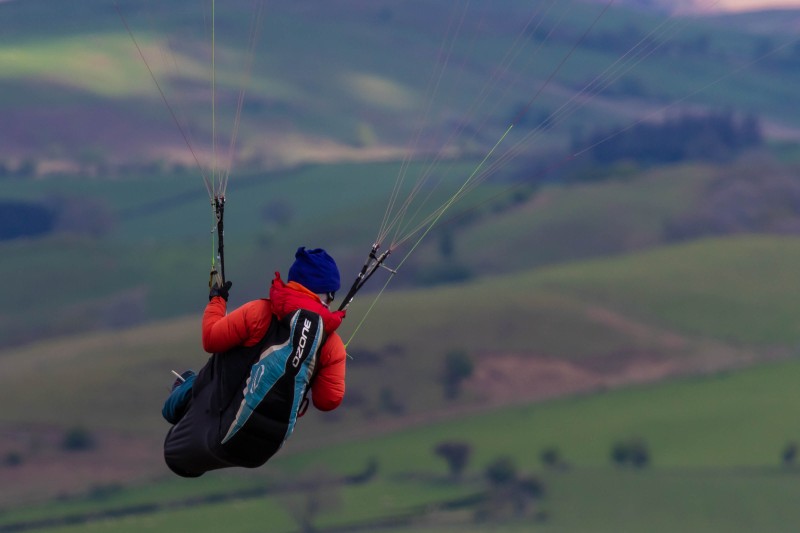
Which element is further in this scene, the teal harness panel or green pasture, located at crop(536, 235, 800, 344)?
green pasture, located at crop(536, 235, 800, 344)

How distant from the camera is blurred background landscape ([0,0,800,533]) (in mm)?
82688

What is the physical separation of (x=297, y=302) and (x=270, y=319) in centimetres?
27

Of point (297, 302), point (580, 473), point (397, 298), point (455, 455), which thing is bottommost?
point (297, 302)

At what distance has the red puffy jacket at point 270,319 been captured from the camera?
1175 centimetres

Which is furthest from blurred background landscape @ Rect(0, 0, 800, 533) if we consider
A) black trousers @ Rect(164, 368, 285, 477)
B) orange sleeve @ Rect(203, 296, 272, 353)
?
orange sleeve @ Rect(203, 296, 272, 353)

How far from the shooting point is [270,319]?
11938mm

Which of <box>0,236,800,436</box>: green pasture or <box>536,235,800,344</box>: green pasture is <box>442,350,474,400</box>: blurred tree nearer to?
<box>0,236,800,436</box>: green pasture

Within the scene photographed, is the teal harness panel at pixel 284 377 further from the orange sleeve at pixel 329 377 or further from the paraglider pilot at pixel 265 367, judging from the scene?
the orange sleeve at pixel 329 377

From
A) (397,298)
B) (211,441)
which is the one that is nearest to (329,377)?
(211,441)

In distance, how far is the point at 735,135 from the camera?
19062cm

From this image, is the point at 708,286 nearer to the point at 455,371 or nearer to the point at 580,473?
the point at 455,371

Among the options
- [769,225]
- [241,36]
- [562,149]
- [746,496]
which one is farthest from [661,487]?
[241,36]

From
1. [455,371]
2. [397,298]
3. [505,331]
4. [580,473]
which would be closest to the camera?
[580,473]

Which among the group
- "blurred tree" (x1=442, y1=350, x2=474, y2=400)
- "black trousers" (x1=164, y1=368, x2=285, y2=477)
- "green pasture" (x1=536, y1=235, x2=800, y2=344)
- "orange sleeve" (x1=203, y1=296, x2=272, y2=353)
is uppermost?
"green pasture" (x1=536, y1=235, x2=800, y2=344)
